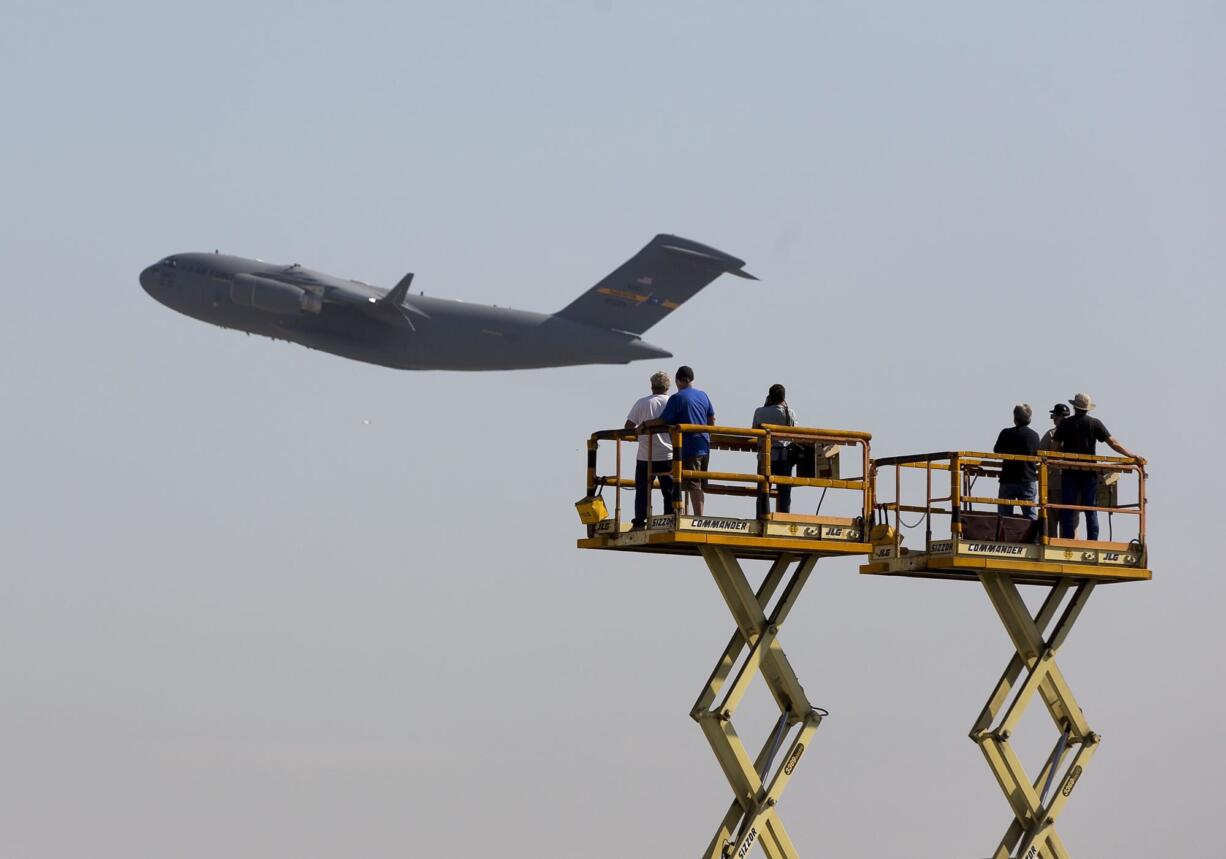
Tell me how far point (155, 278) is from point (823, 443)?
41.2 meters

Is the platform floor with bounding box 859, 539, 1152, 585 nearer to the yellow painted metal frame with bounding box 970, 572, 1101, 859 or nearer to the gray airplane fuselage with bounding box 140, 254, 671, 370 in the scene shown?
the yellow painted metal frame with bounding box 970, 572, 1101, 859

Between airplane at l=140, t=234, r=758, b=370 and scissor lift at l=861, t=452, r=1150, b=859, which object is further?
airplane at l=140, t=234, r=758, b=370

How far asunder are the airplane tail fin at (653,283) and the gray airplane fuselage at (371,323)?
1.26m

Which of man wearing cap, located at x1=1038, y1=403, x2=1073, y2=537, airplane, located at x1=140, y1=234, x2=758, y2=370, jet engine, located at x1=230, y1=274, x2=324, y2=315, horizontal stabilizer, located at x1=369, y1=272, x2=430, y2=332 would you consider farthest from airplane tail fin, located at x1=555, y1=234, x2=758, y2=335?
man wearing cap, located at x1=1038, y1=403, x2=1073, y2=537

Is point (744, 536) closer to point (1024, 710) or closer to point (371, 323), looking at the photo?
point (1024, 710)

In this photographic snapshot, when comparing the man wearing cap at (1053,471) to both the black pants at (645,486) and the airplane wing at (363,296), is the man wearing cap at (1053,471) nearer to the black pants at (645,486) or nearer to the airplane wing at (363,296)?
the black pants at (645,486)

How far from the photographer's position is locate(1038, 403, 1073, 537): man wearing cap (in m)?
23.1

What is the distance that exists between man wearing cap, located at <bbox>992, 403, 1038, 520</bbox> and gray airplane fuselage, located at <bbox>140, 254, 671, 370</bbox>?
33.7m

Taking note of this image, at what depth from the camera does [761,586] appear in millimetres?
21922

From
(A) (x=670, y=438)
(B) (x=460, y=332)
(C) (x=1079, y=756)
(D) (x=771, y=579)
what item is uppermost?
(B) (x=460, y=332)

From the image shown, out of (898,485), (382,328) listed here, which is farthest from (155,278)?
(898,485)

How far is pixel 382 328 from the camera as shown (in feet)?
Result: 195

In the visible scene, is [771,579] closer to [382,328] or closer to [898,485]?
[898,485]

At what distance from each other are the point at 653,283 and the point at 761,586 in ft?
133
